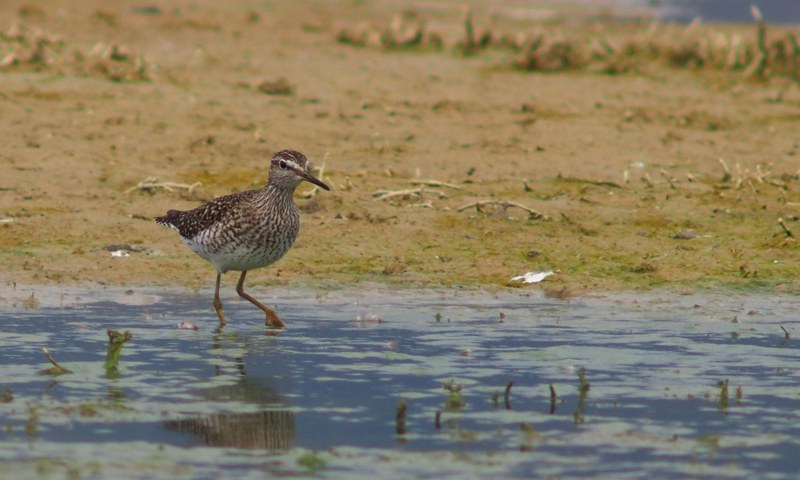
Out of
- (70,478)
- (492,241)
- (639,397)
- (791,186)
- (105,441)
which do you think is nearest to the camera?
(70,478)

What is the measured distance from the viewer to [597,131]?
58.5ft

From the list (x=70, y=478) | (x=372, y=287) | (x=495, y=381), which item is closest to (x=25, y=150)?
(x=372, y=287)

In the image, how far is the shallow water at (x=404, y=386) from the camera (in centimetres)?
746

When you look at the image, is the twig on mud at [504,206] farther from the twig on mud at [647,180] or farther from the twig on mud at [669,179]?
the twig on mud at [669,179]

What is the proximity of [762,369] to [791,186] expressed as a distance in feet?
20.7

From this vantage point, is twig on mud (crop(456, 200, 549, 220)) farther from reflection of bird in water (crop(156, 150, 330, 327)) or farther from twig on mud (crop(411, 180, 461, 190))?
reflection of bird in water (crop(156, 150, 330, 327))

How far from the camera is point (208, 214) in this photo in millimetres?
11969

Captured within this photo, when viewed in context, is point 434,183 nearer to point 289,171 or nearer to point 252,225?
point 289,171

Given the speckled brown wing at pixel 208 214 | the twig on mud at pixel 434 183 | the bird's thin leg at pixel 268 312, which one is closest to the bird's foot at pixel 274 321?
the bird's thin leg at pixel 268 312

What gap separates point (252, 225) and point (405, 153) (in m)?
5.25

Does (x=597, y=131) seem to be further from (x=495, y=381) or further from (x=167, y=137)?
(x=495, y=381)

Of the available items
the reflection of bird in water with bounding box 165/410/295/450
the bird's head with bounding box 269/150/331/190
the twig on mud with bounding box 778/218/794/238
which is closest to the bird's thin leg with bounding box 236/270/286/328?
the bird's head with bounding box 269/150/331/190

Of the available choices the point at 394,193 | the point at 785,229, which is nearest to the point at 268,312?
the point at 394,193

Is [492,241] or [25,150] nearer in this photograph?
[492,241]
